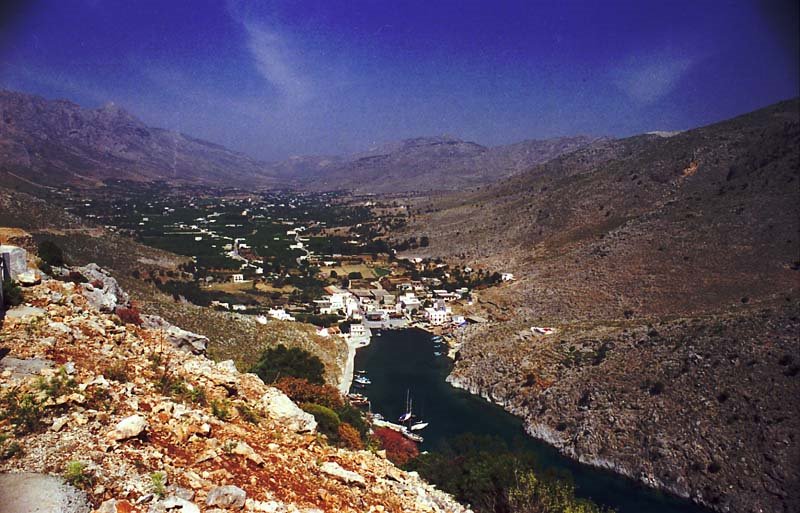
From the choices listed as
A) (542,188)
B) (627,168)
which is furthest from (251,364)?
(542,188)

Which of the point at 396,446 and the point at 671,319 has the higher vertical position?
the point at 671,319

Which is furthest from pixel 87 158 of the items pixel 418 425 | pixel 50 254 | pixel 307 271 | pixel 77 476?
pixel 77 476

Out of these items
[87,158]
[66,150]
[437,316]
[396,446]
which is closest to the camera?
[396,446]

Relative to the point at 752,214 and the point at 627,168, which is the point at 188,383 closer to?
the point at 752,214

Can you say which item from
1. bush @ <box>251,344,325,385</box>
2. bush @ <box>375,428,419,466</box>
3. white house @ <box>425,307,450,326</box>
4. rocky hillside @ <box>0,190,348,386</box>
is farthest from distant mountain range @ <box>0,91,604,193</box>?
bush @ <box>375,428,419,466</box>

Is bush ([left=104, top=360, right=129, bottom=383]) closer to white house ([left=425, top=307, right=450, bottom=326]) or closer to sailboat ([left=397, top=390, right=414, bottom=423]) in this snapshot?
sailboat ([left=397, top=390, right=414, bottom=423])

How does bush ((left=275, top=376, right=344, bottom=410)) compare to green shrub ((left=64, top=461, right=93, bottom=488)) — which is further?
bush ((left=275, top=376, right=344, bottom=410))

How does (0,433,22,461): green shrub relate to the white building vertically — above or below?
above

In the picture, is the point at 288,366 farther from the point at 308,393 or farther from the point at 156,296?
the point at 156,296
